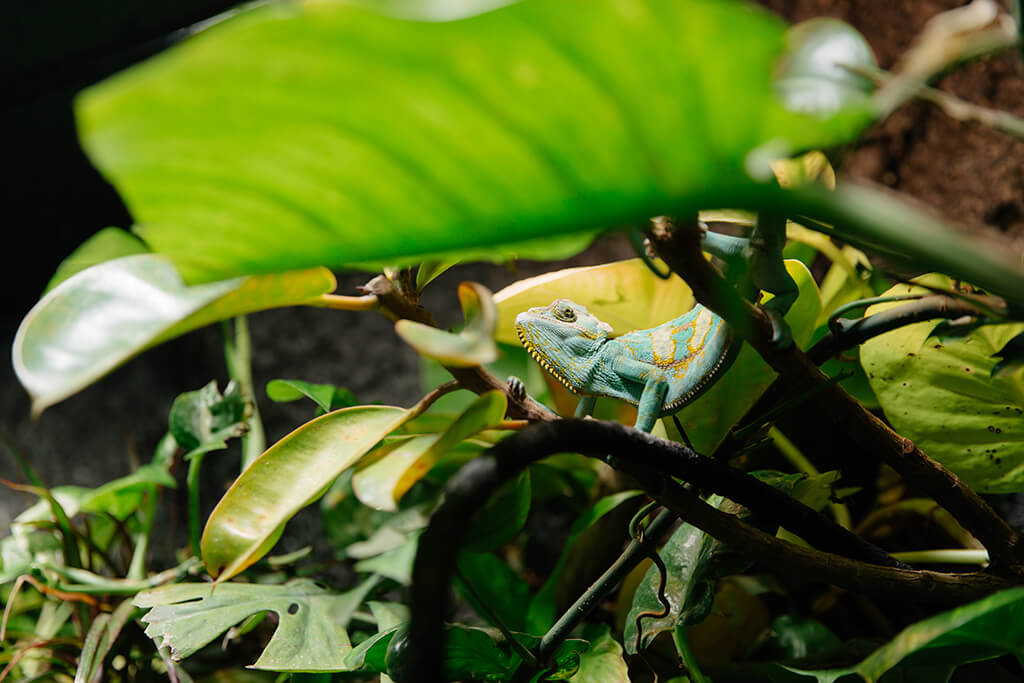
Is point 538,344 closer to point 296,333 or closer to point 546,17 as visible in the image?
point 546,17

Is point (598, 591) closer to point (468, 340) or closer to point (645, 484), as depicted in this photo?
point (645, 484)

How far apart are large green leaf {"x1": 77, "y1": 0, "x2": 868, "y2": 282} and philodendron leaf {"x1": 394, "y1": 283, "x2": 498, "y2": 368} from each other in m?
0.06

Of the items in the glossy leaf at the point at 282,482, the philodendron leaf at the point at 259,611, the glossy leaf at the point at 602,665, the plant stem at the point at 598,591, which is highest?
the glossy leaf at the point at 282,482

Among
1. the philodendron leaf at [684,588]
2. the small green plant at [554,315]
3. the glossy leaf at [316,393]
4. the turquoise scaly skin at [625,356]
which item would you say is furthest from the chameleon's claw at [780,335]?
the glossy leaf at [316,393]

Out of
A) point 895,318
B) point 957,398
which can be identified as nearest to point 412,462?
point 895,318

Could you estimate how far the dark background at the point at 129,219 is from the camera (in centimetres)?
95

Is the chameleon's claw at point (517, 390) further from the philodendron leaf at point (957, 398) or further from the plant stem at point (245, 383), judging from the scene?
the plant stem at point (245, 383)

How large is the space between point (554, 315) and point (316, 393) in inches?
10.6

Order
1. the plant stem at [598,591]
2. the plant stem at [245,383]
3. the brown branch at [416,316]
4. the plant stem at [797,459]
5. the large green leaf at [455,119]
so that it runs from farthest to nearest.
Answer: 1. the plant stem at [245,383]
2. the plant stem at [797,459]
3. the plant stem at [598,591]
4. the brown branch at [416,316]
5. the large green leaf at [455,119]

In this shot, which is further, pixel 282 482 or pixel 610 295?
pixel 610 295

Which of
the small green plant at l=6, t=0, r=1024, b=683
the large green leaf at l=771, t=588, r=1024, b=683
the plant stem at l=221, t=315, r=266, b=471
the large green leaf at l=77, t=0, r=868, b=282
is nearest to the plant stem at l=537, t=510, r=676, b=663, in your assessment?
the small green plant at l=6, t=0, r=1024, b=683

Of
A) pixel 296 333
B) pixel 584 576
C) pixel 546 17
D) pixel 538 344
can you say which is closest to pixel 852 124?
pixel 546 17

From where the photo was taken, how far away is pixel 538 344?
605 millimetres

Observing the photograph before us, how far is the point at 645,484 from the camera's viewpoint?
1.40 feet
